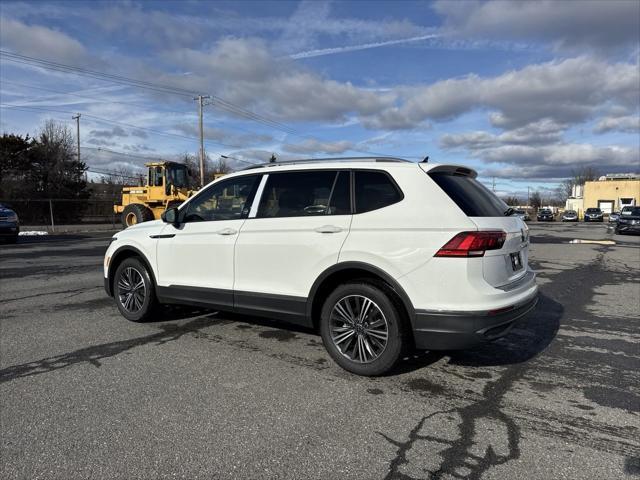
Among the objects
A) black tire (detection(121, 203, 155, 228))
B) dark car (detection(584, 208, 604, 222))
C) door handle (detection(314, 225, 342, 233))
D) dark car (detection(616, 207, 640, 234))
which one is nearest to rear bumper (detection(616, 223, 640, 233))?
dark car (detection(616, 207, 640, 234))

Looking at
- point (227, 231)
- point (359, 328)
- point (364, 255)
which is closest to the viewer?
point (364, 255)

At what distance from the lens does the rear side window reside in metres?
4.18

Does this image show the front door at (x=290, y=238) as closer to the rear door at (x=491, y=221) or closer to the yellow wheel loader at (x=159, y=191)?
the rear door at (x=491, y=221)

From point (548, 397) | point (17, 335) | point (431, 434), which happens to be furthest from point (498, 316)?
point (17, 335)

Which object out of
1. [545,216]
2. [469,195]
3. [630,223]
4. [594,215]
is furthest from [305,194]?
[545,216]

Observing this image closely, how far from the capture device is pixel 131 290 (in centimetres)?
610

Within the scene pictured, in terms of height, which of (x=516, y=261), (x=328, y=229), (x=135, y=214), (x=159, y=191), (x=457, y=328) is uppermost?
(x=159, y=191)

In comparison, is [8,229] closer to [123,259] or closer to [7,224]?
[7,224]

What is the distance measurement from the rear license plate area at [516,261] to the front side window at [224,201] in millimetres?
2635

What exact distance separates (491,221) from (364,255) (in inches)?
43.2

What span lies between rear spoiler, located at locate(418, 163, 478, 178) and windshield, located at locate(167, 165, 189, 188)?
1983cm

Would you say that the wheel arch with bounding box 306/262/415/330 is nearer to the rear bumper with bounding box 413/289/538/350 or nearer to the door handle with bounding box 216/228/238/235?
the rear bumper with bounding box 413/289/538/350

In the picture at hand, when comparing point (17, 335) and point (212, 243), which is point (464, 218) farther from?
point (17, 335)

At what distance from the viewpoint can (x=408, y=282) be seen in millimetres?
3932
